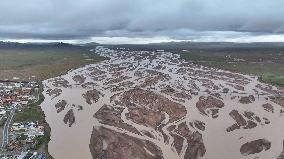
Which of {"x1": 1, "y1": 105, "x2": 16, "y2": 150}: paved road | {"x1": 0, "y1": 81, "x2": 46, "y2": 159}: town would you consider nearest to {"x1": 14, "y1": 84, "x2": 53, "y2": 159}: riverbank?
{"x1": 0, "y1": 81, "x2": 46, "y2": 159}: town

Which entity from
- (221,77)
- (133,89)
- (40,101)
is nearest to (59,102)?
(40,101)

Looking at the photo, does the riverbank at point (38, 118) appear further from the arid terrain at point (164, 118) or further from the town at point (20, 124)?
the arid terrain at point (164, 118)

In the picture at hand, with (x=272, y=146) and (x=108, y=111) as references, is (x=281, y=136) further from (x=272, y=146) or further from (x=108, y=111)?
(x=108, y=111)

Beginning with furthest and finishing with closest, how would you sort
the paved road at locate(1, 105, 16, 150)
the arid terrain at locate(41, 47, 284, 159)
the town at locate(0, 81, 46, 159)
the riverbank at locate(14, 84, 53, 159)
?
the paved road at locate(1, 105, 16, 150) → the riverbank at locate(14, 84, 53, 159) → the arid terrain at locate(41, 47, 284, 159) → the town at locate(0, 81, 46, 159)

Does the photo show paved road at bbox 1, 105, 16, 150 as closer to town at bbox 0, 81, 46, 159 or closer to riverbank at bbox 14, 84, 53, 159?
town at bbox 0, 81, 46, 159

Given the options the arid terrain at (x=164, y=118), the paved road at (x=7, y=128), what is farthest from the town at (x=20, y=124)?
the arid terrain at (x=164, y=118)

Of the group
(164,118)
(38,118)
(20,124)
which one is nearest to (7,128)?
(20,124)
